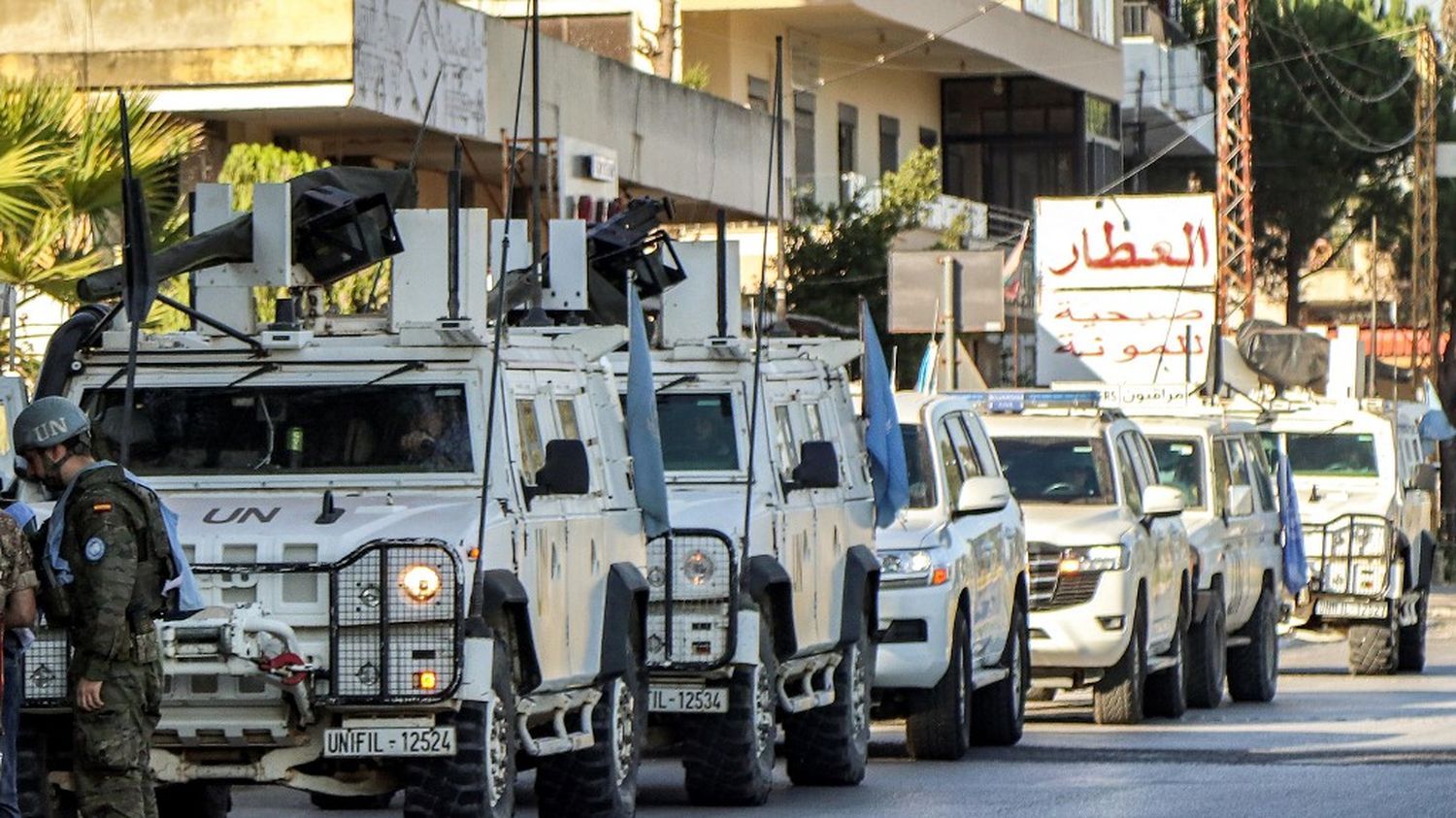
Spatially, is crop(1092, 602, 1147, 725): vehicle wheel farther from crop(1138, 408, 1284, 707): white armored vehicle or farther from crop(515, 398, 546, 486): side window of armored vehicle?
crop(515, 398, 546, 486): side window of armored vehicle

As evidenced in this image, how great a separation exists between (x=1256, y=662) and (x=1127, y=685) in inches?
143

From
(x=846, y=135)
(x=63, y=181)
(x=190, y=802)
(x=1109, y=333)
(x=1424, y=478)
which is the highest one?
(x=846, y=135)

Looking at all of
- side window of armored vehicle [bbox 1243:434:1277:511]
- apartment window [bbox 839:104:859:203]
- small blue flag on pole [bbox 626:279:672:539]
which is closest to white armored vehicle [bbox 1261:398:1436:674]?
side window of armored vehicle [bbox 1243:434:1277:511]

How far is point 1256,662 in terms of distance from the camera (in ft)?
73.6

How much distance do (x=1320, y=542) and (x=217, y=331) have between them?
13960 mm

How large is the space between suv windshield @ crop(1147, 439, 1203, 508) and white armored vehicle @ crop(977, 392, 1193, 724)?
1296 millimetres

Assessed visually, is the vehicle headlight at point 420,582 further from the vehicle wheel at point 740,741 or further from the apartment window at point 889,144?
the apartment window at point 889,144

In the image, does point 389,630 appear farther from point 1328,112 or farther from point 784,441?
point 1328,112

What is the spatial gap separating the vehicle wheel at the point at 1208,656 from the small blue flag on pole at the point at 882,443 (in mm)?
5890

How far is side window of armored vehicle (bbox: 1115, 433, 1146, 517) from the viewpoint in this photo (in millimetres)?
19420

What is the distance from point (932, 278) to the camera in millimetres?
26953

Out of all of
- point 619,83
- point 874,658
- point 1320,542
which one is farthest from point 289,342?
point 619,83

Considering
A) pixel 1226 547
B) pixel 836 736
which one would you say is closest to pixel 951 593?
pixel 836 736

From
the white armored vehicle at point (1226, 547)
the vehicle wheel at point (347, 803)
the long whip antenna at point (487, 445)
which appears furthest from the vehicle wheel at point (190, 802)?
the white armored vehicle at point (1226, 547)
